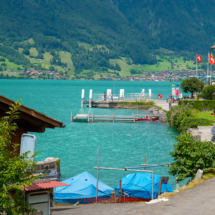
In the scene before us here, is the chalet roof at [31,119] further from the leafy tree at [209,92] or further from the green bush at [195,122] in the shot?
the leafy tree at [209,92]

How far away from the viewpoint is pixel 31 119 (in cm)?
920

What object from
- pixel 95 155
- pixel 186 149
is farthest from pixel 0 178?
pixel 95 155

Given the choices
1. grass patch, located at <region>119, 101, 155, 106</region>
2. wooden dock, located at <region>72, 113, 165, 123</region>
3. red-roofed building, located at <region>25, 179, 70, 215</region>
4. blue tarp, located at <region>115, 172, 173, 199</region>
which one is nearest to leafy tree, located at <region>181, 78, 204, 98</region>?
grass patch, located at <region>119, 101, 155, 106</region>

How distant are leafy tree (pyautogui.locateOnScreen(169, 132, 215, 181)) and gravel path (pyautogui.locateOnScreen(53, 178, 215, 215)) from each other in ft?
3.65

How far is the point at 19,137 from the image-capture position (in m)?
9.63

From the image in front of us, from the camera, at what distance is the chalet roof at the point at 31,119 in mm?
8781

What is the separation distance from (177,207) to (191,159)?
4.30 metres

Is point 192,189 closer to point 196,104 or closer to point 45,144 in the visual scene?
point 45,144

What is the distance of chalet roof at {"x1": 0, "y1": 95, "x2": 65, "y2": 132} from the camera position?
8.78 metres

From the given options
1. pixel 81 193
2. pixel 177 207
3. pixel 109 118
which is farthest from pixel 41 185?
pixel 109 118

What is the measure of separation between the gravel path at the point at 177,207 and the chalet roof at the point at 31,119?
4.33 m

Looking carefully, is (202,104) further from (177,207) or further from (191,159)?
(177,207)

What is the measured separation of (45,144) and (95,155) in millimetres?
7392

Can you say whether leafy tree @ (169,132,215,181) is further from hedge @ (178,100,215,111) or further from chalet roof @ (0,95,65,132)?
hedge @ (178,100,215,111)
